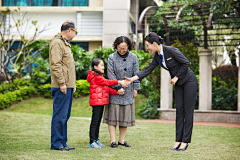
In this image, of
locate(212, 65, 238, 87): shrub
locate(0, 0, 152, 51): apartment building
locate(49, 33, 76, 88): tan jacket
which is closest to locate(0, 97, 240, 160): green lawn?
locate(49, 33, 76, 88): tan jacket

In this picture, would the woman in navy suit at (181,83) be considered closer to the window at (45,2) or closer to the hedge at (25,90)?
the hedge at (25,90)

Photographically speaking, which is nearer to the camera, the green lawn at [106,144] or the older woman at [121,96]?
the green lawn at [106,144]

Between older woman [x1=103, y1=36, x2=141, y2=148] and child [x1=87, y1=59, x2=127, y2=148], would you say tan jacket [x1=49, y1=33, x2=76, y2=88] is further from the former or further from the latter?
older woman [x1=103, y1=36, x2=141, y2=148]

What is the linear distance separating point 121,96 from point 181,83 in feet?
3.57

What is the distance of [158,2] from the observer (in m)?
24.1

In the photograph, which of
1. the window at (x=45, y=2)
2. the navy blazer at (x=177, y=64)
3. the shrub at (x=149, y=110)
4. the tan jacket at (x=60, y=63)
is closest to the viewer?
the tan jacket at (x=60, y=63)

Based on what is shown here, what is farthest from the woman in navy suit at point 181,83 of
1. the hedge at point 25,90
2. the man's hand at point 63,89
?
the hedge at point 25,90

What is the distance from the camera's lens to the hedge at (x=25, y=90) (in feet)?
45.4

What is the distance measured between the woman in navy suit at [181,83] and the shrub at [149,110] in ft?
20.6

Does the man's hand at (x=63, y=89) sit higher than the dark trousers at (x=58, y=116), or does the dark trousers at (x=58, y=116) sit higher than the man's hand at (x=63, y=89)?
the man's hand at (x=63, y=89)

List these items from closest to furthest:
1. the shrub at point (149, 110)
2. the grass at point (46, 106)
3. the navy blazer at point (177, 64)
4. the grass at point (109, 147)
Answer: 1. the grass at point (109, 147)
2. the navy blazer at point (177, 64)
3. the shrub at point (149, 110)
4. the grass at point (46, 106)

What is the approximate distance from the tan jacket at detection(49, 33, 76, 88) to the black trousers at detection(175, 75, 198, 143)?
72.4 inches

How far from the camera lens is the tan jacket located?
15.7 feet

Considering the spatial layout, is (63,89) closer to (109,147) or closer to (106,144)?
(109,147)
